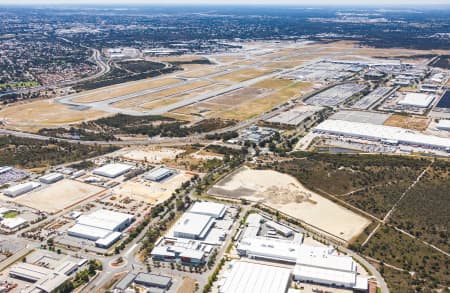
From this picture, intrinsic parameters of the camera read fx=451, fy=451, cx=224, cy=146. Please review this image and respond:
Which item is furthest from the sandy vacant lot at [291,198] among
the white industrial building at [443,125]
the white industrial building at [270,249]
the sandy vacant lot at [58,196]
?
the white industrial building at [443,125]

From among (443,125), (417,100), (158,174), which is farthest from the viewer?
(417,100)

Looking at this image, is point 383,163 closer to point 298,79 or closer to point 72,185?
point 72,185

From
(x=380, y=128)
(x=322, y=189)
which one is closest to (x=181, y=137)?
(x=322, y=189)

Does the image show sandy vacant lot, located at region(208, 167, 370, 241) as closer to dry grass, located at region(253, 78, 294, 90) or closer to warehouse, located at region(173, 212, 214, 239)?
warehouse, located at region(173, 212, 214, 239)

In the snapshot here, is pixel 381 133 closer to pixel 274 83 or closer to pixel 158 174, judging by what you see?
pixel 158 174

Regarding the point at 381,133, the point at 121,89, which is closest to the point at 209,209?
the point at 381,133

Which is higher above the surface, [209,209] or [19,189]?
[209,209]
